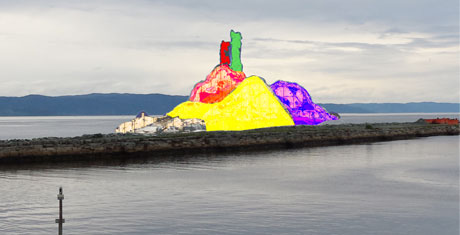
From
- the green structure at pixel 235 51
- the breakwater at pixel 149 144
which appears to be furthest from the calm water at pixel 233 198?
the green structure at pixel 235 51

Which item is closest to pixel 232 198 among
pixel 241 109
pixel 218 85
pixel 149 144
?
pixel 149 144

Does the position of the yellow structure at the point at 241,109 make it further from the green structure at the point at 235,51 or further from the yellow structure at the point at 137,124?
the green structure at the point at 235,51

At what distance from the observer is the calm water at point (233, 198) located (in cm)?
1631

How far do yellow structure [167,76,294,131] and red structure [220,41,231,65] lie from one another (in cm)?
816

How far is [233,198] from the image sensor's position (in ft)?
70.3

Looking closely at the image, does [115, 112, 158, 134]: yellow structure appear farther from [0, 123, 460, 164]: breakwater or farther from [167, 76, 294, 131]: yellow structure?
[0, 123, 460, 164]: breakwater

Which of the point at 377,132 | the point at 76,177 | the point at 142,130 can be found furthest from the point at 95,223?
the point at 377,132

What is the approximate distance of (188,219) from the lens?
17.2 m

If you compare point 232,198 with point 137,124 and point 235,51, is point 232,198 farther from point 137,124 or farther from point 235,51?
point 235,51

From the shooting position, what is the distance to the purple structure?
3332 inches

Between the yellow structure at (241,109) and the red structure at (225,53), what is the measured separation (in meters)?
8.16

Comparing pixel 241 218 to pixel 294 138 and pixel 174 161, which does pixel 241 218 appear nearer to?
pixel 174 161

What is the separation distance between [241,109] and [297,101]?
18.1 m

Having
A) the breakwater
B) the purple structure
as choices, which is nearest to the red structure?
the purple structure
